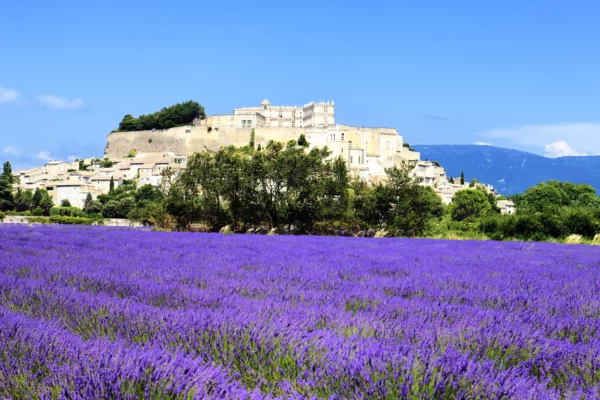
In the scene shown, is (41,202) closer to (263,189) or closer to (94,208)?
(94,208)

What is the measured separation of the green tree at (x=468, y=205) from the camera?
218 feet

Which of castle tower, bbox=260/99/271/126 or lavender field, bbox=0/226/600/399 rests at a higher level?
castle tower, bbox=260/99/271/126

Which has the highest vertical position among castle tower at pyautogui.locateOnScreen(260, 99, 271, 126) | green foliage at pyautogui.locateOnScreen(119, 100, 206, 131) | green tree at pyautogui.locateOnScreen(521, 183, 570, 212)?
castle tower at pyautogui.locateOnScreen(260, 99, 271, 126)

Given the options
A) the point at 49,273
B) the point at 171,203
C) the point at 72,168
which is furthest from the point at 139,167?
the point at 49,273

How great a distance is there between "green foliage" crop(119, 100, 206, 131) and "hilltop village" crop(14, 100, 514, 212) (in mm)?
3193

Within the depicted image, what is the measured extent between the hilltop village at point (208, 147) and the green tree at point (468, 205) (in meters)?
12.9

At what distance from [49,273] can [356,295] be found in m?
3.12

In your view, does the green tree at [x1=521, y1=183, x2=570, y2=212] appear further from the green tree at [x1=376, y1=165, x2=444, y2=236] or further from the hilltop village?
the green tree at [x1=376, y1=165, x2=444, y2=236]

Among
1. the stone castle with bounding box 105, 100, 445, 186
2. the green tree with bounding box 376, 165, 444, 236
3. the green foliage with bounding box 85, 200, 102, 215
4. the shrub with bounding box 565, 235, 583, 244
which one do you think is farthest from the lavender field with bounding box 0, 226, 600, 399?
the stone castle with bounding box 105, 100, 445, 186

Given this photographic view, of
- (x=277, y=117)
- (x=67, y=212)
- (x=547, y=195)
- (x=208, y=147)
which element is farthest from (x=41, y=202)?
(x=547, y=195)

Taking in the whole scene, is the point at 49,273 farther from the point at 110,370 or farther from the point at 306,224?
the point at 306,224

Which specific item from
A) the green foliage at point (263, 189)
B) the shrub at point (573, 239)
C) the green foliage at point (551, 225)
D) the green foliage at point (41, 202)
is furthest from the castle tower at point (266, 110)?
the shrub at point (573, 239)

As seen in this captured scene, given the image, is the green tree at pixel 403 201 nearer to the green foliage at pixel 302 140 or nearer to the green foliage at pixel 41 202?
the green foliage at pixel 41 202

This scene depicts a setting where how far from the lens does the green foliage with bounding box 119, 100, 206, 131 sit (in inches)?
3848
